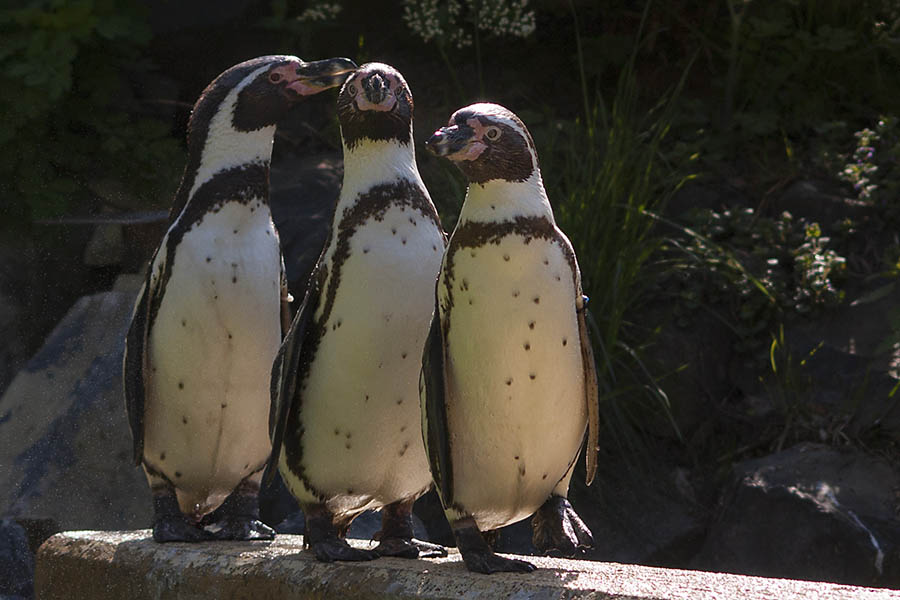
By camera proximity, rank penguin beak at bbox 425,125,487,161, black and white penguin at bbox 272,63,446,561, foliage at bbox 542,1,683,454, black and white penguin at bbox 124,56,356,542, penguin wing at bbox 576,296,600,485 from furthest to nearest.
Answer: foliage at bbox 542,1,683,454 < black and white penguin at bbox 124,56,356,542 < black and white penguin at bbox 272,63,446,561 < penguin wing at bbox 576,296,600,485 < penguin beak at bbox 425,125,487,161

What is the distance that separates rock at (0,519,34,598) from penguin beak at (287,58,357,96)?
5.34ft

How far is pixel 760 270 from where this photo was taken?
12.5 feet

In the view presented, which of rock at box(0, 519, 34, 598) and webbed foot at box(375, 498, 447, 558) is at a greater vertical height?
webbed foot at box(375, 498, 447, 558)

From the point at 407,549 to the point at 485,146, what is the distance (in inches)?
27.9

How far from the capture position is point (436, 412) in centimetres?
182

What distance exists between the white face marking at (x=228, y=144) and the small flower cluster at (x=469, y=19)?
2.30m

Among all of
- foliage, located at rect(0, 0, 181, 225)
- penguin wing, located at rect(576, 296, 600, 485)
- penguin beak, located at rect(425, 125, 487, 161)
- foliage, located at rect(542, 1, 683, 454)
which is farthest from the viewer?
foliage, located at rect(0, 0, 181, 225)

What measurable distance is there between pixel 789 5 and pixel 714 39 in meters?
0.32

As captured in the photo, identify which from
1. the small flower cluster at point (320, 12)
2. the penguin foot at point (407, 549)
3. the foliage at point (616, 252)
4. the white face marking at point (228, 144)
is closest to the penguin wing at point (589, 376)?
the penguin foot at point (407, 549)

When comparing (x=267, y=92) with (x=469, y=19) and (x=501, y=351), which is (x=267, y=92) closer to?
(x=501, y=351)

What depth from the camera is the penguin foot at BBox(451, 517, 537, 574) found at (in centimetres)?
179

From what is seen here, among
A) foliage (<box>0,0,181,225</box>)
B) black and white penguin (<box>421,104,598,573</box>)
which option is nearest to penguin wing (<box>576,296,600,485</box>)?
black and white penguin (<box>421,104,598,573</box>)

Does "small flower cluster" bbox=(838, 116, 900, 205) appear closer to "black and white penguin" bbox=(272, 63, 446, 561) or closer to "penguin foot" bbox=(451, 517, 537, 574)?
"black and white penguin" bbox=(272, 63, 446, 561)

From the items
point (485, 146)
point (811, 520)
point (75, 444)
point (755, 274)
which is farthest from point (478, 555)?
point (755, 274)
